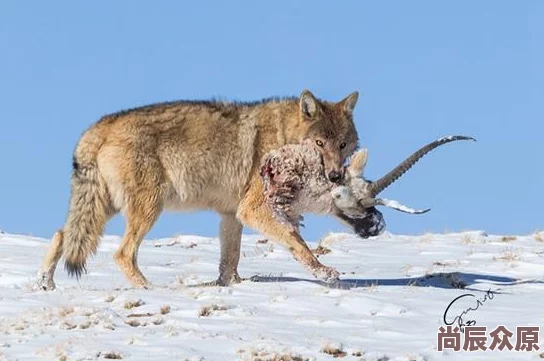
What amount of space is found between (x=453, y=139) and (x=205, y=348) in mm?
5441

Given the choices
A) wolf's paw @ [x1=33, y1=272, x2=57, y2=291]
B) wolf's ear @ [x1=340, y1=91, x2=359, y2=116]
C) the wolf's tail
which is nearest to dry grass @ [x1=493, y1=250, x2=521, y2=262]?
wolf's ear @ [x1=340, y1=91, x2=359, y2=116]

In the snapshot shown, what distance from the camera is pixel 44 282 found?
1149cm

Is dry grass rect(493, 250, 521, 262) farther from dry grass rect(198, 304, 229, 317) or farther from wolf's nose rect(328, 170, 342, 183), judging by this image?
dry grass rect(198, 304, 229, 317)

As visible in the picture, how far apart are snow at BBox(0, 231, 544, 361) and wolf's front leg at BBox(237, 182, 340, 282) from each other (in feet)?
0.65

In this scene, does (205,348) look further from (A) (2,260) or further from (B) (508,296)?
(A) (2,260)

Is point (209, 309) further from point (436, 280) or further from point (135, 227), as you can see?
point (436, 280)

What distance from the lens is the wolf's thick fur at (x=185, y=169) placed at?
11.6m

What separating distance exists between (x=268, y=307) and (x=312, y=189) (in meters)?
2.47

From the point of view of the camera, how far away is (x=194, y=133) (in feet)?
39.2

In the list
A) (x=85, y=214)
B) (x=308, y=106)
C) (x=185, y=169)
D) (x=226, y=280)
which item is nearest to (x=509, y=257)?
(x=308, y=106)

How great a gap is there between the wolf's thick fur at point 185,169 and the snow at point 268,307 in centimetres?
51

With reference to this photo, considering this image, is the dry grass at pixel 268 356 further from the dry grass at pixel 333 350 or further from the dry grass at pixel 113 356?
the dry grass at pixel 113 356

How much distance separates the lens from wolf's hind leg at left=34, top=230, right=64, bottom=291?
37.7 ft

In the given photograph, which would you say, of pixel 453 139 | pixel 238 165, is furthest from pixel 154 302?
pixel 453 139
